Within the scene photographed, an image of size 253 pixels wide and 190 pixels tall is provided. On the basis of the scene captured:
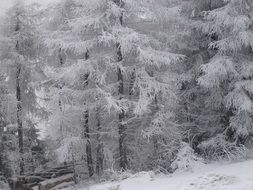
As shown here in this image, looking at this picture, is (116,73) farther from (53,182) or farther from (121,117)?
(53,182)

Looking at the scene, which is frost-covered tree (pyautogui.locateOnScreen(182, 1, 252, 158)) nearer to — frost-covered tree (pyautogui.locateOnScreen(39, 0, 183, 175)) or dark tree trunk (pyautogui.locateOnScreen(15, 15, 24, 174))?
frost-covered tree (pyautogui.locateOnScreen(39, 0, 183, 175))

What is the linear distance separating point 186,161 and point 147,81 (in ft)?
14.6

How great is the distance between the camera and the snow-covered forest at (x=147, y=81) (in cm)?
1602

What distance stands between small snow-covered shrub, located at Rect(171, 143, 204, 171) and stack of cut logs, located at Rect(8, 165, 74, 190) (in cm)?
408

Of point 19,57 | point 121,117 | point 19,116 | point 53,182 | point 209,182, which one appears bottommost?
point 53,182

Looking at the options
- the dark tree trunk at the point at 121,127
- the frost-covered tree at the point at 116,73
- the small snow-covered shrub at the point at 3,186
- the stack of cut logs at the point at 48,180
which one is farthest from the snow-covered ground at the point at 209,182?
the small snow-covered shrub at the point at 3,186

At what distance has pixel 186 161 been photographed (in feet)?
44.3

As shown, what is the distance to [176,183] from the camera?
33.2ft

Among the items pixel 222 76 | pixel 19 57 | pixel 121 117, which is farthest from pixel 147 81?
pixel 19 57

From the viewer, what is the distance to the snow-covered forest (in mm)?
16016

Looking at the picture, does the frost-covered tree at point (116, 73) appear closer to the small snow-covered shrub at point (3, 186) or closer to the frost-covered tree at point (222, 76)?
the frost-covered tree at point (222, 76)

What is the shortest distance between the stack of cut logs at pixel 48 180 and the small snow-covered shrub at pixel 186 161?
161 inches

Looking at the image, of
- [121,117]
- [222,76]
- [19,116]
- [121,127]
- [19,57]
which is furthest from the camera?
[19,116]

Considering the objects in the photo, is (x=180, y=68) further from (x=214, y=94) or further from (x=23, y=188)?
(x=23, y=188)
